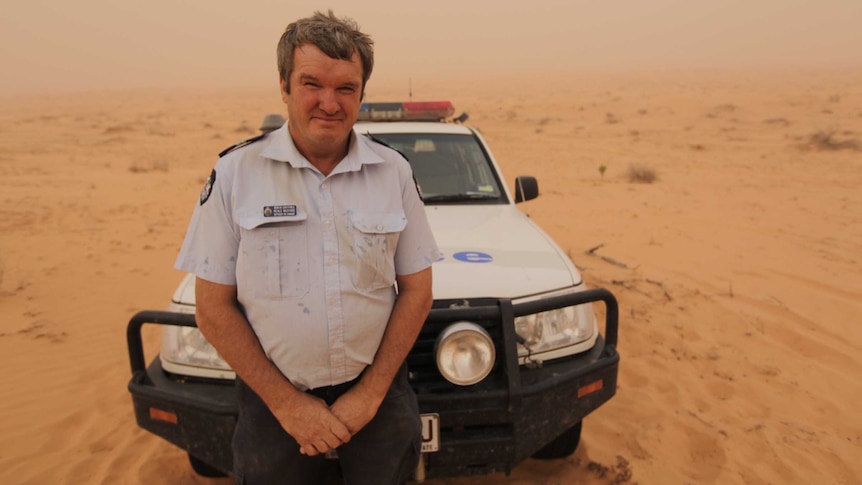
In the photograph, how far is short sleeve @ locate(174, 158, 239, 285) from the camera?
5.23 ft

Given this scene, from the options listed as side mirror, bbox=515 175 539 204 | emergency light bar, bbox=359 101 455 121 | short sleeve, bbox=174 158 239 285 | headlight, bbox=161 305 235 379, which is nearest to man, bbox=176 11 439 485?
short sleeve, bbox=174 158 239 285

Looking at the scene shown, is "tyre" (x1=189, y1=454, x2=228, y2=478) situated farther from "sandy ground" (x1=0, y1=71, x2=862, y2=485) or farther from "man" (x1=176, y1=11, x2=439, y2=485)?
"man" (x1=176, y1=11, x2=439, y2=485)

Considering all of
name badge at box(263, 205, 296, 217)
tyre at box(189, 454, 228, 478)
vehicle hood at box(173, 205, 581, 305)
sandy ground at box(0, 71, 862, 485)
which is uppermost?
name badge at box(263, 205, 296, 217)

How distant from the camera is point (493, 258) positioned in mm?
2760

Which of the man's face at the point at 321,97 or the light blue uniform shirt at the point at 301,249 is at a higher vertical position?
the man's face at the point at 321,97

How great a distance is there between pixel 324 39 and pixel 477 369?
129 centimetres

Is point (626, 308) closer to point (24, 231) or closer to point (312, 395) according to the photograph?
point (312, 395)

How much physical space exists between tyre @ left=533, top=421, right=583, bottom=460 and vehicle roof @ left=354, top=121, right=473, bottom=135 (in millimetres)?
2244

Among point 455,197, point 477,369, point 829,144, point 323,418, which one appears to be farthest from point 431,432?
point 829,144

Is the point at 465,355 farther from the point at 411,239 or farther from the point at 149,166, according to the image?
the point at 149,166

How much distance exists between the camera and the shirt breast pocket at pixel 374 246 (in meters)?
1.63

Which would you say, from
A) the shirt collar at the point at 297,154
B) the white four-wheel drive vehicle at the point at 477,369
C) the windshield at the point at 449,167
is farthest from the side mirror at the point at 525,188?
the shirt collar at the point at 297,154

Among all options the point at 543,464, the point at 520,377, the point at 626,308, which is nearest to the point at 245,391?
the point at 520,377

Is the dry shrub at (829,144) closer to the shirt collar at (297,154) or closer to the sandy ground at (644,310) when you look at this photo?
the sandy ground at (644,310)
